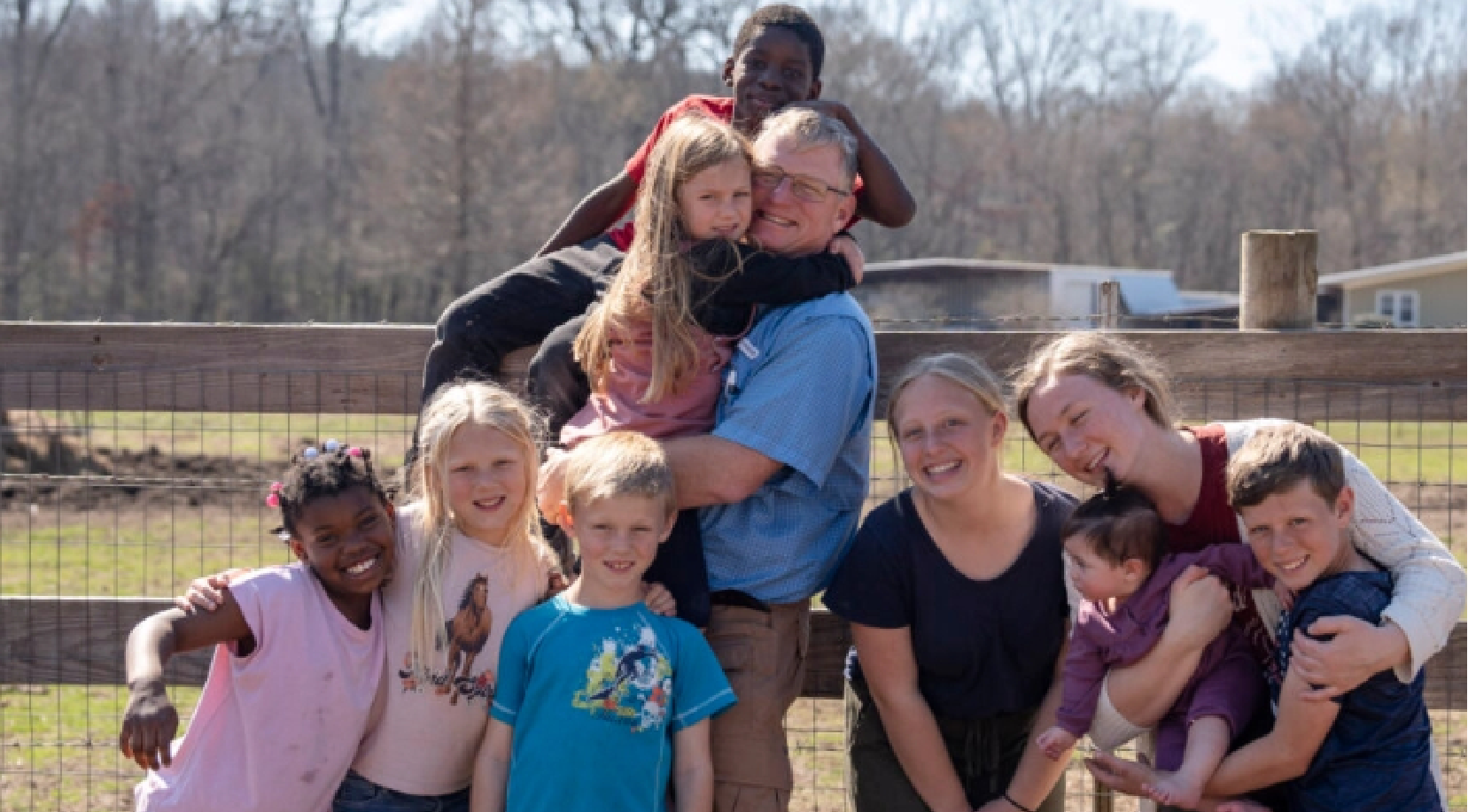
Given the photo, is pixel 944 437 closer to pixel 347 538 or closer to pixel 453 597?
pixel 453 597

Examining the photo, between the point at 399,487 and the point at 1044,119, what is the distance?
57563mm

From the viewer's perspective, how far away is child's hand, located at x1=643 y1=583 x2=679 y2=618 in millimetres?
3307

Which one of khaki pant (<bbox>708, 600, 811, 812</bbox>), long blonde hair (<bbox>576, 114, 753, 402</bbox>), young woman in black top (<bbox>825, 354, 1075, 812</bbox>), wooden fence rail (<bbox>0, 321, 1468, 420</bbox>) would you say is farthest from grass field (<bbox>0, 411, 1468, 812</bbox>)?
long blonde hair (<bbox>576, 114, 753, 402</bbox>)

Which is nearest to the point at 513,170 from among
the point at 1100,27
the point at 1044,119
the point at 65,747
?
the point at 1044,119

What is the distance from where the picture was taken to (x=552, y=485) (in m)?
3.38

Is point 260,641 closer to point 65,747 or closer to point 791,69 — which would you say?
point 791,69

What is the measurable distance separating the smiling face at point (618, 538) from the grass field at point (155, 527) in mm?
765

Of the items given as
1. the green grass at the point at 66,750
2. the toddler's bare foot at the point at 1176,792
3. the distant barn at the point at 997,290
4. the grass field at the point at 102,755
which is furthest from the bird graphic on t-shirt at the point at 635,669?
the distant barn at the point at 997,290

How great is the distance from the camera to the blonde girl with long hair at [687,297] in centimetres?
335

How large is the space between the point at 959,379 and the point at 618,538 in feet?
2.66

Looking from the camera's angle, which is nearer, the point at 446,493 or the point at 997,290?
the point at 446,493

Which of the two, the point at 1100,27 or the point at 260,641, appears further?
the point at 1100,27

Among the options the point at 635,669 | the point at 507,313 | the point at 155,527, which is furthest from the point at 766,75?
the point at 155,527

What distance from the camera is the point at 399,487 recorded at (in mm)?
3811
